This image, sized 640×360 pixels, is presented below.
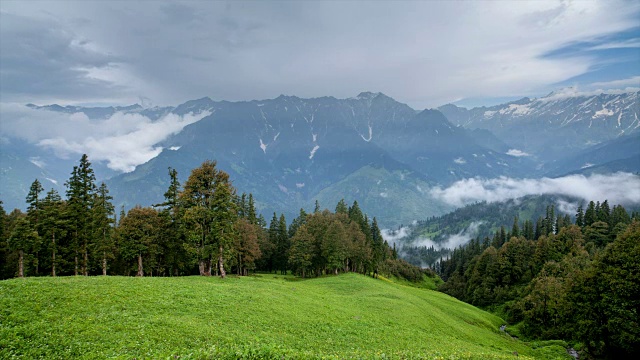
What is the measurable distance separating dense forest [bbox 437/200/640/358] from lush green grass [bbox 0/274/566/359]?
13.7m

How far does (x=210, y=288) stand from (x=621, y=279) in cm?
4808

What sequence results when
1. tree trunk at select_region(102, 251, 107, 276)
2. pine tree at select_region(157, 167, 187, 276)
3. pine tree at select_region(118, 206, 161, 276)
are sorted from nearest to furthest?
tree trunk at select_region(102, 251, 107, 276)
pine tree at select_region(157, 167, 187, 276)
pine tree at select_region(118, 206, 161, 276)

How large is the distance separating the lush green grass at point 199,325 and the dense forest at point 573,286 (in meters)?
13.7

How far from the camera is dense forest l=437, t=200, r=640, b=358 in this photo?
38281 mm

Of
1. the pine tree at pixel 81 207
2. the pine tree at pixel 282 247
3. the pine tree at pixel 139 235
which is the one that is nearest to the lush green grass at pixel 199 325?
the pine tree at pixel 139 235

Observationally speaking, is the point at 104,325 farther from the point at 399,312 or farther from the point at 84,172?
the point at 84,172

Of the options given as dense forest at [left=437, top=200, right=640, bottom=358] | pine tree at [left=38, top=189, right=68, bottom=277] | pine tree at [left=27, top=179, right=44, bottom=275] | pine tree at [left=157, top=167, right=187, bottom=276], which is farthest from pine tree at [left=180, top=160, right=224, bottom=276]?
dense forest at [left=437, top=200, right=640, bottom=358]

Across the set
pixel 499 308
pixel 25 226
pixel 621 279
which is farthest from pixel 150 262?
pixel 499 308

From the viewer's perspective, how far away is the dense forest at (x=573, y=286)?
38281 millimetres

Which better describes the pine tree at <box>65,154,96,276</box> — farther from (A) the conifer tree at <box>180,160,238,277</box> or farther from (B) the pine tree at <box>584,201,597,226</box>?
(B) the pine tree at <box>584,201,597,226</box>

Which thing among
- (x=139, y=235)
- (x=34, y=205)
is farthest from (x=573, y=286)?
(x=34, y=205)

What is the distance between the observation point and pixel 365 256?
92188 mm

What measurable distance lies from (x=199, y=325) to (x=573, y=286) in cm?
5078

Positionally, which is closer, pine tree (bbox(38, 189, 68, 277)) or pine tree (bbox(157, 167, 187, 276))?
pine tree (bbox(38, 189, 68, 277))
